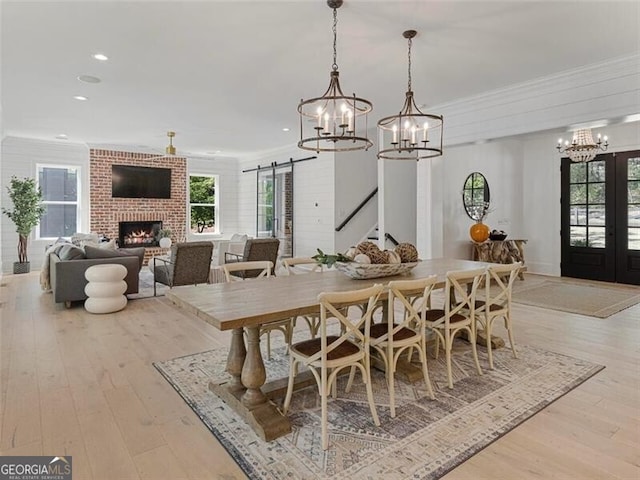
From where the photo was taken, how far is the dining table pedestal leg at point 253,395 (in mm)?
2271

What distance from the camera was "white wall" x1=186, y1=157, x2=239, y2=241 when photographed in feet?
35.2

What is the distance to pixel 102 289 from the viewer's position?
16.2 feet

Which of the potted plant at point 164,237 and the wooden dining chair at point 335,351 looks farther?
the potted plant at point 164,237

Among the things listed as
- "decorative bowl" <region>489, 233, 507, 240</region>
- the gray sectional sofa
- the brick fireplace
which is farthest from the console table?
the brick fireplace

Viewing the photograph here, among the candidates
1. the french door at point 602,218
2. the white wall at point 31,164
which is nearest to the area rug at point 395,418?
the french door at point 602,218

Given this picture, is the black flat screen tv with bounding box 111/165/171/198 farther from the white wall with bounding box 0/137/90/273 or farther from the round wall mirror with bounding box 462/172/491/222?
the round wall mirror with bounding box 462/172/491/222

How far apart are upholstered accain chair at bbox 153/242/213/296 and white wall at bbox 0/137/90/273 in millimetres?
4419

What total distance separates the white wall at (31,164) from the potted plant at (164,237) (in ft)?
5.11

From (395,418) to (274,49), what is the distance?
340 centimetres

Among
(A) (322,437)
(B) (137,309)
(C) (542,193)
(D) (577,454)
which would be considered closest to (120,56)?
(B) (137,309)

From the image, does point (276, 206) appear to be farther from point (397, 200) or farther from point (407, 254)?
A: point (407, 254)

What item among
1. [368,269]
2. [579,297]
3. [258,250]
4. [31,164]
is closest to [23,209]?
[31,164]

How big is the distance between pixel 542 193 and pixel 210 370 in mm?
7604

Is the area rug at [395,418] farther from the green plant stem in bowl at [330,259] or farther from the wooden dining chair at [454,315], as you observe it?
the green plant stem in bowl at [330,259]
